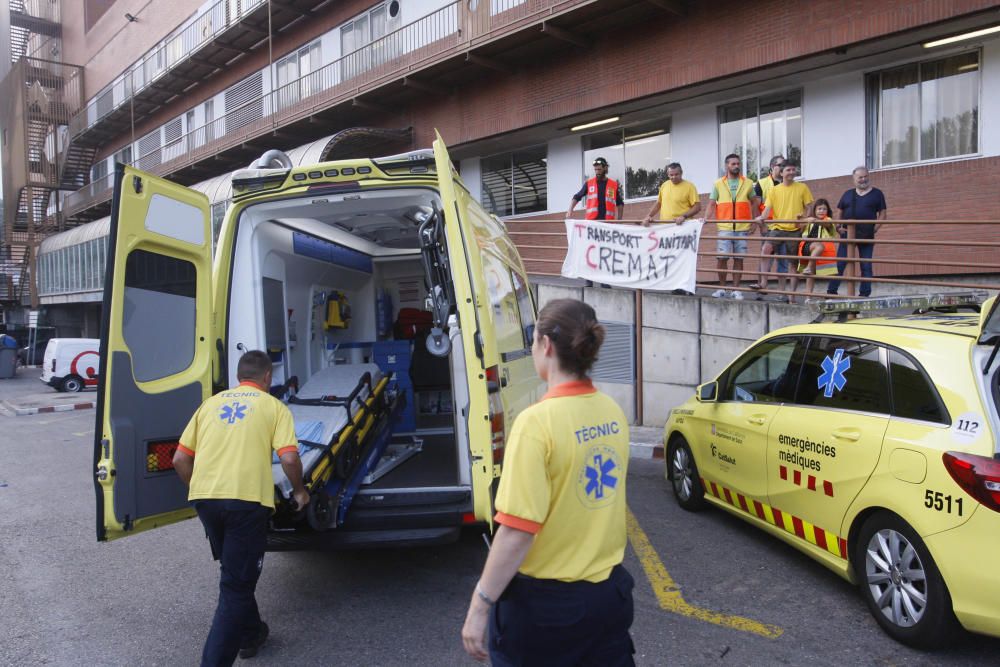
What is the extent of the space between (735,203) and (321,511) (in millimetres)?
7687

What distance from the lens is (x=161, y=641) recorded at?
374 centimetres

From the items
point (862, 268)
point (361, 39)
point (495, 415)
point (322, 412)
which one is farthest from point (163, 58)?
point (495, 415)

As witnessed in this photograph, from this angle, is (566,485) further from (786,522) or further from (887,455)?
(786,522)

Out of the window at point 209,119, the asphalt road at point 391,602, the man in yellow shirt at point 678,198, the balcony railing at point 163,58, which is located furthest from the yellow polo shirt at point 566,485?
the window at point 209,119

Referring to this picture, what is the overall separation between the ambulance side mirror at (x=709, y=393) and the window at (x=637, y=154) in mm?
8497

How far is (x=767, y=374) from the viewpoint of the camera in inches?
192

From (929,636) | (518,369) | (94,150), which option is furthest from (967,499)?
(94,150)

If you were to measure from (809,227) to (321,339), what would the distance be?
6.81 meters

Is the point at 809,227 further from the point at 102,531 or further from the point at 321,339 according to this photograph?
the point at 102,531

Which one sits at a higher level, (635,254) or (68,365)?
(635,254)

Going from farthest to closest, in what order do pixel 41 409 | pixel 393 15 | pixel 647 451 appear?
pixel 393 15
pixel 41 409
pixel 647 451

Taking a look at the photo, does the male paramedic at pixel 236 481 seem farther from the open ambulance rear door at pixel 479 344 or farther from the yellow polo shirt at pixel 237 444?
the open ambulance rear door at pixel 479 344

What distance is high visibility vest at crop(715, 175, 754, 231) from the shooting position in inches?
371

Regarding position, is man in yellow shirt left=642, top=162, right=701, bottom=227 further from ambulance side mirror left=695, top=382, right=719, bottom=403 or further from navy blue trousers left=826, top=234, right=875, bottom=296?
ambulance side mirror left=695, top=382, right=719, bottom=403
